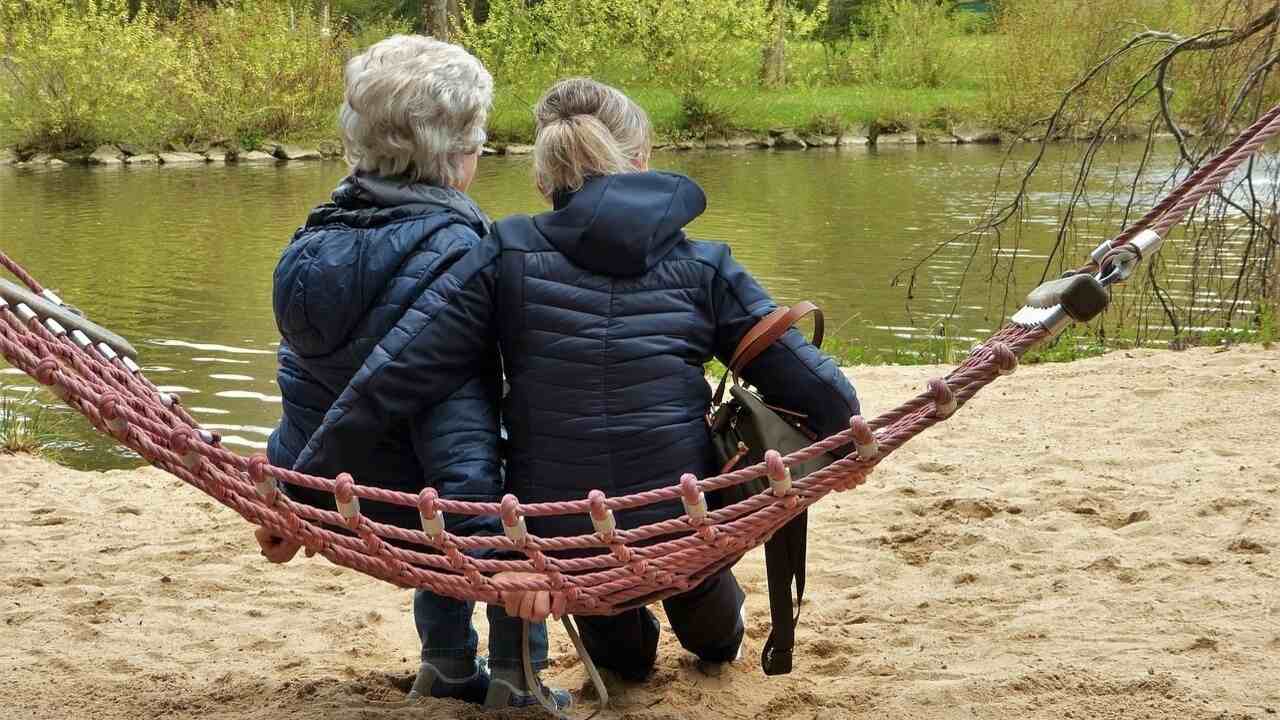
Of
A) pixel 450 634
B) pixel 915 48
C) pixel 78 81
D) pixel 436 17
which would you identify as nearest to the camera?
pixel 450 634

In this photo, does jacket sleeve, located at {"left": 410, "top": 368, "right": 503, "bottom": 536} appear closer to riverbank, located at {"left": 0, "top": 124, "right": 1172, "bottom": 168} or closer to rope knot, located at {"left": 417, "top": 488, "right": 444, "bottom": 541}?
rope knot, located at {"left": 417, "top": 488, "right": 444, "bottom": 541}

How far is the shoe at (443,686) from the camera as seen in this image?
2.74 meters

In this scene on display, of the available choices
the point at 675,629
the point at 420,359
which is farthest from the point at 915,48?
the point at 420,359

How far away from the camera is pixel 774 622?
8.49 feet

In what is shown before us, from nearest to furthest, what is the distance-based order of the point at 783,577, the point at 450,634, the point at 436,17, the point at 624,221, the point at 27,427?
the point at 624,221, the point at 783,577, the point at 450,634, the point at 27,427, the point at 436,17

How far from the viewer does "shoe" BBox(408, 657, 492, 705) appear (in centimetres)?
274

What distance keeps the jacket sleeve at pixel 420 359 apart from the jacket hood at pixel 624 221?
14 cm

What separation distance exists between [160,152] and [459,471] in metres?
20.1

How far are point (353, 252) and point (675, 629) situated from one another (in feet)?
3.34

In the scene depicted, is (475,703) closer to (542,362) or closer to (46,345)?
(542,362)

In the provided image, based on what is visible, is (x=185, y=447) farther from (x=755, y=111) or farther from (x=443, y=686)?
(x=755, y=111)

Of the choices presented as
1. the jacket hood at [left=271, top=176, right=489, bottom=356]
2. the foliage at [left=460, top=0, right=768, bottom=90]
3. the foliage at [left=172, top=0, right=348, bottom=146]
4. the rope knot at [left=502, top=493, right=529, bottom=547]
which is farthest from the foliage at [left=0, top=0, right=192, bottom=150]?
the rope knot at [left=502, top=493, right=529, bottom=547]

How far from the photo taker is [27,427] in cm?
581

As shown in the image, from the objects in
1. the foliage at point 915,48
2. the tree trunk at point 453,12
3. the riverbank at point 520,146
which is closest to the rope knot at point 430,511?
the riverbank at point 520,146
